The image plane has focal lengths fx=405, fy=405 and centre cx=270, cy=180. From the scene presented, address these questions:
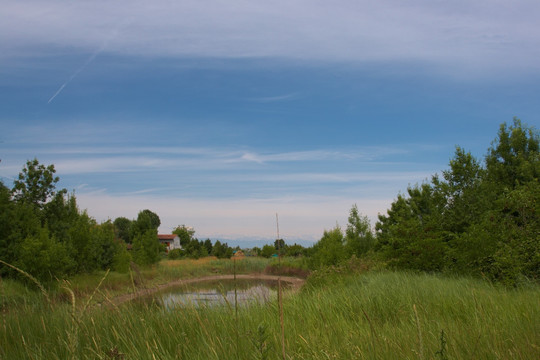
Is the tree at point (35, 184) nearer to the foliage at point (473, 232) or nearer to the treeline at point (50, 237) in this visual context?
the treeline at point (50, 237)

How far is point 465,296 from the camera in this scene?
23.3 ft

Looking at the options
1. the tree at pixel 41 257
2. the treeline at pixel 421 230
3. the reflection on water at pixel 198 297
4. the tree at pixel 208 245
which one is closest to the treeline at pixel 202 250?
the tree at pixel 208 245

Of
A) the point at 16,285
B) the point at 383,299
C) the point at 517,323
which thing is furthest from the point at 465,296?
the point at 16,285

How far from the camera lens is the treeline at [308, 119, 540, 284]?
40.5ft

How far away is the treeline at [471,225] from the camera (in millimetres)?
12344

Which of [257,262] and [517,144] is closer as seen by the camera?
[517,144]

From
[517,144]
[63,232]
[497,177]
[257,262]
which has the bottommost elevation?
[257,262]

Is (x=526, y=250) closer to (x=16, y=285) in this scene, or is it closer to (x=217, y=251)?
(x=16, y=285)

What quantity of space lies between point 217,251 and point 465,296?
42695 millimetres

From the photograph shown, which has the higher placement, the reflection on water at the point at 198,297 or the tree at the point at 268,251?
the reflection on water at the point at 198,297

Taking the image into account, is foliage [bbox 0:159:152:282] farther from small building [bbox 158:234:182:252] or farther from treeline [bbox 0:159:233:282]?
small building [bbox 158:234:182:252]

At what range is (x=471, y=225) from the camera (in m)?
14.4

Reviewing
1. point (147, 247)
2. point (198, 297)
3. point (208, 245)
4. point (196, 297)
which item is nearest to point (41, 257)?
point (196, 297)

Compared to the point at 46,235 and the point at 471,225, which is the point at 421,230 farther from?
the point at 46,235
